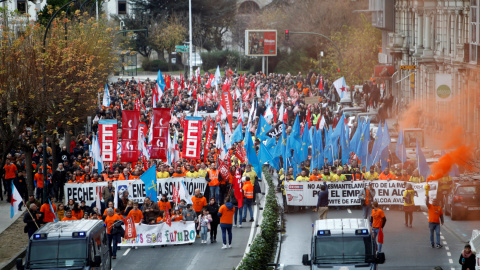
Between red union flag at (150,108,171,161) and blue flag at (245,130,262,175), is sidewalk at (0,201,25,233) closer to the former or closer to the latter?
red union flag at (150,108,171,161)

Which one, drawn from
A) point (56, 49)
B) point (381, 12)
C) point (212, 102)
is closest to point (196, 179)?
point (56, 49)

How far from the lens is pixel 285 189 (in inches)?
1155

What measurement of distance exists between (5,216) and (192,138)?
21.4 feet

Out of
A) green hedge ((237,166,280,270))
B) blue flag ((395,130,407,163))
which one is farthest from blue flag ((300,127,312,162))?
blue flag ((395,130,407,163))

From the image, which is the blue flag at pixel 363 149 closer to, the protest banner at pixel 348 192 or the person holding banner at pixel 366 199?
the protest banner at pixel 348 192

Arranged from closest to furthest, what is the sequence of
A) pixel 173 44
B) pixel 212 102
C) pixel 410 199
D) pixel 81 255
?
pixel 81 255, pixel 410 199, pixel 212 102, pixel 173 44

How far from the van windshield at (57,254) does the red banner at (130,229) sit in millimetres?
5202

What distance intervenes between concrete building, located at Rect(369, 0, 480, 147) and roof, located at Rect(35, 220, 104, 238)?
2284 centimetres

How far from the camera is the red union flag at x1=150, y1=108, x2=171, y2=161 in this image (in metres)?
29.9

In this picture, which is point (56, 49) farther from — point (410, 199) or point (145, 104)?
point (145, 104)

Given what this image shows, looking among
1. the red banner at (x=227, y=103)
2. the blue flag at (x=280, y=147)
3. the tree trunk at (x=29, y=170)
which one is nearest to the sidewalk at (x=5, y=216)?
the tree trunk at (x=29, y=170)

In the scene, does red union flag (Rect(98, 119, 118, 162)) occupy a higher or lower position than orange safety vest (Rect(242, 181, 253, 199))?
higher

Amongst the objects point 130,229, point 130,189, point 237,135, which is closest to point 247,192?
point 130,189

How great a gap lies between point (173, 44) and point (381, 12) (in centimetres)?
4149
